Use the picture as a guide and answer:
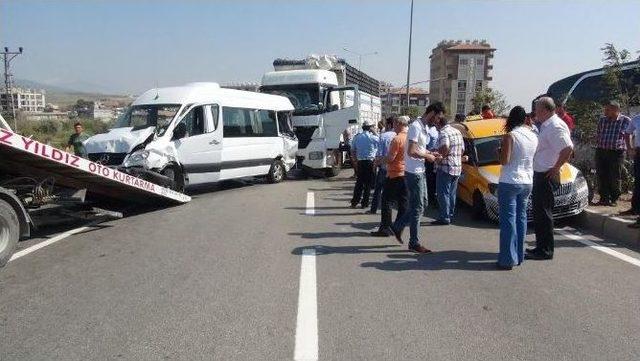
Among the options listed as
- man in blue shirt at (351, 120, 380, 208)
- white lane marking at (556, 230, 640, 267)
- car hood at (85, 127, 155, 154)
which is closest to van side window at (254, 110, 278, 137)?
car hood at (85, 127, 155, 154)

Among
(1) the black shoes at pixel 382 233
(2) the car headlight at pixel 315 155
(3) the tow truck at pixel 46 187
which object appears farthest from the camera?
(2) the car headlight at pixel 315 155

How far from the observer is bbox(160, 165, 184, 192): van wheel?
34.1 feet

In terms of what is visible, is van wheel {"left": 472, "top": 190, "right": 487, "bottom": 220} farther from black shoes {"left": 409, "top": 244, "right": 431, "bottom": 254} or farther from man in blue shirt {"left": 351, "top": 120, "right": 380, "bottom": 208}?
black shoes {"left": 409, "top": 244, "right": 431, "bottom": 254}

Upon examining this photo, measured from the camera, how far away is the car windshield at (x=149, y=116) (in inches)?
432

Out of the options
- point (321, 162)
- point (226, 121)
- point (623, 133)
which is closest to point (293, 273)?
point (623, 133)

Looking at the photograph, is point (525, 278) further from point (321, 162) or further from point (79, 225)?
point (321, 162)

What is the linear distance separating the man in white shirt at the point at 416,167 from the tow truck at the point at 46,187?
4210 mm

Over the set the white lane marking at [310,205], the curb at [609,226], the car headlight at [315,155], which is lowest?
the white lane marking at [310,205]

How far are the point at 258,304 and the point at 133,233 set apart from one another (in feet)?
12.6

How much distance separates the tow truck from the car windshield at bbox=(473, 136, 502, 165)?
5.46m

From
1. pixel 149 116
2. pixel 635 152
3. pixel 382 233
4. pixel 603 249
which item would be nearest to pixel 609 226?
pixel 603 249

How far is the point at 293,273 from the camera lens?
5730mm

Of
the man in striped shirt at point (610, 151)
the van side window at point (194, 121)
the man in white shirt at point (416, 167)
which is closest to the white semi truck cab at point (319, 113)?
the van side window at point (194, 121)

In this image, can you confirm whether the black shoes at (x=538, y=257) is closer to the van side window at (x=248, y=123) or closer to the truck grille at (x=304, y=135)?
the van side window at (x=248, y=123)
